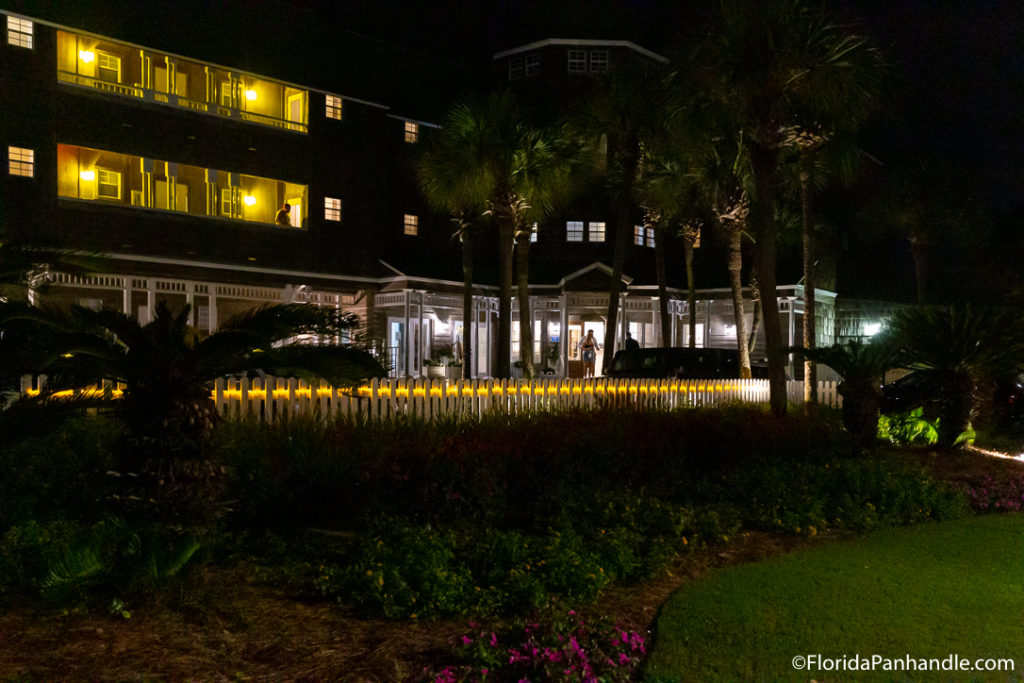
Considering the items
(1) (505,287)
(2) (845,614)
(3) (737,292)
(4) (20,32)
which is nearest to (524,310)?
(1) (505,287)

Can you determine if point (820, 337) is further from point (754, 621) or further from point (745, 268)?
point (754, 621)

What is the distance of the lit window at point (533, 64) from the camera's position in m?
32.9

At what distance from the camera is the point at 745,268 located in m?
35.7

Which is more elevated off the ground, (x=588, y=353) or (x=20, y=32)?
(x=20, y=32)

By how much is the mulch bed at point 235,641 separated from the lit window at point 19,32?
→ 19.7 m

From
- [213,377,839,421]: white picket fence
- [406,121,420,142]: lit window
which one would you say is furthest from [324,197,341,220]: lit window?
[213,377,839,421]: white picket fence

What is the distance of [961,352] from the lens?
14.6 meters

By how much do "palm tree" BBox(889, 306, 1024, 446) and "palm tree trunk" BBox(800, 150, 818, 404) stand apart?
274 centimetres

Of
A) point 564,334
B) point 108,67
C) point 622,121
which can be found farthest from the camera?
point 564,334

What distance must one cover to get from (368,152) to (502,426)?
20136 millimetres

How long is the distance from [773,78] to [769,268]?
3.32 m

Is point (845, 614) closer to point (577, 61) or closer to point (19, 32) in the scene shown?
point (19, 32)

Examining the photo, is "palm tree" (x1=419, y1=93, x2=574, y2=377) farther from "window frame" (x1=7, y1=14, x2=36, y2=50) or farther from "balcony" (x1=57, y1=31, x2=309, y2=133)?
"window frame" (x1=7, y1=14, x2=36, y2=50)

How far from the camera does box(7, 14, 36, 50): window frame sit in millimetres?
21180
